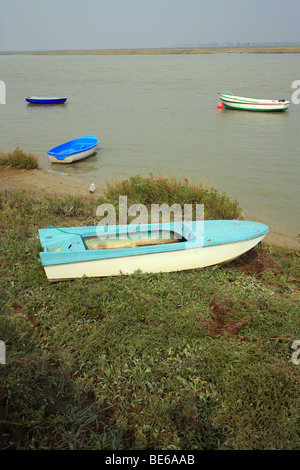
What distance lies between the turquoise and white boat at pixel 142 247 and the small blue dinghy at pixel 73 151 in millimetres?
8253

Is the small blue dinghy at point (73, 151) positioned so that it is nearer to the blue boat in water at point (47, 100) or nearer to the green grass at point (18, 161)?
the green grass at point (18, 161)

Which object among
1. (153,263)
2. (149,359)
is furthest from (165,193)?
(149,359)

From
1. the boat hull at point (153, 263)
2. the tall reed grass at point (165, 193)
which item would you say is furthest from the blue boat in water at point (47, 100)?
the boat hull at point (153, 263)

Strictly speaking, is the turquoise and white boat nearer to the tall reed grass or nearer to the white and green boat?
the tall reed grass

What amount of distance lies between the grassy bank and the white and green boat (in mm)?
19339

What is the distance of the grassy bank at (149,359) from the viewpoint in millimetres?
3459

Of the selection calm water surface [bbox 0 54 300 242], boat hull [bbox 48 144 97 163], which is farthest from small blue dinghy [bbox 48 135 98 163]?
calm water surface [bbox 0 54 300 242]

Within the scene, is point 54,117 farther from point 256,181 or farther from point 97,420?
point 97,420

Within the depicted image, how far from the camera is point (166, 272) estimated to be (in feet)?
19.5

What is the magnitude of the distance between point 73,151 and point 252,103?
1451 cm

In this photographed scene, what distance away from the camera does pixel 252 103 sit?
23.8m

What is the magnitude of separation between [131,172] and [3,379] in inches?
410

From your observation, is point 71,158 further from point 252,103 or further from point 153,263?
point 252,103

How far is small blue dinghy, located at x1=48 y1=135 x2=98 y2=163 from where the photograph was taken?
Answer: 543 inches
